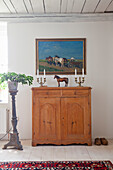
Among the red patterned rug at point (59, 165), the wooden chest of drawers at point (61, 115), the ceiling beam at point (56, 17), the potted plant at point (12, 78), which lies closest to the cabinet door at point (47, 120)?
the wooden chest of drawers at point (61, 115)

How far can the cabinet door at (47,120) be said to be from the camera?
3.69 m

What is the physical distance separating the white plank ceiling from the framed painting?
545 mm

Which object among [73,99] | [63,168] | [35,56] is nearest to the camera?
[63,168]

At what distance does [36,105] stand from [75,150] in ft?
3.45

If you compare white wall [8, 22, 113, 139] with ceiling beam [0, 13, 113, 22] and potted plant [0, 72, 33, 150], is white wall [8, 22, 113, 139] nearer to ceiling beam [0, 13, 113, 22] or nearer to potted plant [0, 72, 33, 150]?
ceiling beam [0, 13, 113, 22]

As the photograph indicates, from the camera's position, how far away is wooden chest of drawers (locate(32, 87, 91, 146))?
369 centimetres

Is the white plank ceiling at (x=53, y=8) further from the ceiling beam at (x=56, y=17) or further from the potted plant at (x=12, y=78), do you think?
the potted plant at (x=12, y=78)

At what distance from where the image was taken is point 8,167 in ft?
9.24

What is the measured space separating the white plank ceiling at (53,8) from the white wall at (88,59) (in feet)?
0.67

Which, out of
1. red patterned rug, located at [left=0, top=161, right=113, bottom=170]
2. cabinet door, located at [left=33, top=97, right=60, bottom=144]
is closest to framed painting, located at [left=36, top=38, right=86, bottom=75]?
cabinet door, located at [left=33, top=97, right=60, bottom=144]

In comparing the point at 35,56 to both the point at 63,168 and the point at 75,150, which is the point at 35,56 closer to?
the point at 75,150

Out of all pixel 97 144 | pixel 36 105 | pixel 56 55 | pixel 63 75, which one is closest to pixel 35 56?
pixel 56 55

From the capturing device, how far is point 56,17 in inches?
163

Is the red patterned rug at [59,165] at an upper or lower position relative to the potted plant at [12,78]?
lower
